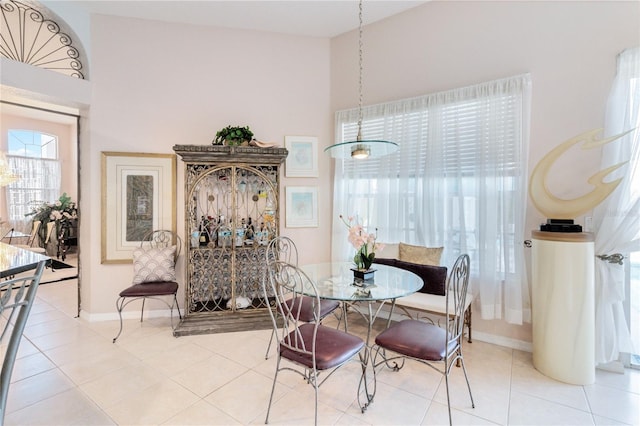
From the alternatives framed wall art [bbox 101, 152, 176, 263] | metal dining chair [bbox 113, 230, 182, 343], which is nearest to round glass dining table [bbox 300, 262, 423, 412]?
metal dining chair [bbox 113, 230, 182, 343]

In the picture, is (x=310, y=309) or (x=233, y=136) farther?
(x=233, y=136)

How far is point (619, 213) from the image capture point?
228cm

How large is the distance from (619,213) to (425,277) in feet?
5.09

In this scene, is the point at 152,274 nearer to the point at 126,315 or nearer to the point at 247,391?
the point at 126,315

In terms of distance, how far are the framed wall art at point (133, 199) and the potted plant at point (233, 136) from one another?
0.66 metres

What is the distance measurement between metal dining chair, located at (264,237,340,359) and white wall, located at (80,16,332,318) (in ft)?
0.68

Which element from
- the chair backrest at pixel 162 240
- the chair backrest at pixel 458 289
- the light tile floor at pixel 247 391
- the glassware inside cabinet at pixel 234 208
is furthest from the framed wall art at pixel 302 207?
the chair backrest at pixel 458 289

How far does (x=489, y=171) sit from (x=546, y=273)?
1013 mm

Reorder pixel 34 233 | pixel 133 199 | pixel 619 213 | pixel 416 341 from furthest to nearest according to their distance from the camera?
pixel 34 233 < pixel 133 199 < pixel 619 213 < pixel 416 341

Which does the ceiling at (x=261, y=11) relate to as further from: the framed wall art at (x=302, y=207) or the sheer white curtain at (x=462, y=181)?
the framed wall art at (x=302, y=207)

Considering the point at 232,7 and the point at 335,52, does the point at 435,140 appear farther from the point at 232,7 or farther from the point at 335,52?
the point at 232,7

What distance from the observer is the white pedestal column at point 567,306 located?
220 cm

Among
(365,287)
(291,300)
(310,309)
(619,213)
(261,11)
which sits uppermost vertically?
(261,11)

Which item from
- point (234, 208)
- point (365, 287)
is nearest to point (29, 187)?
point (234, 208)
